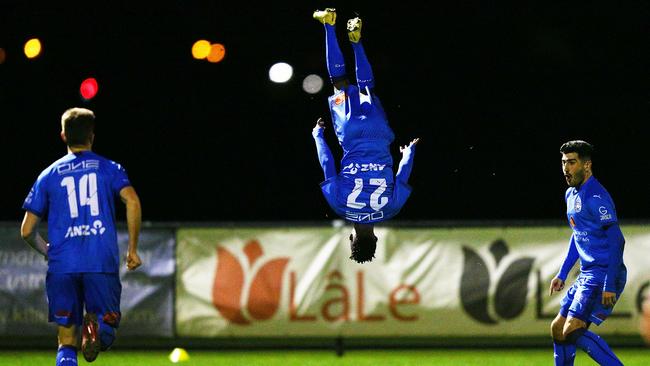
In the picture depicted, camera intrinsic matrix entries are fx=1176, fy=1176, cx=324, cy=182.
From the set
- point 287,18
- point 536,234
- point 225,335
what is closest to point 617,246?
point 536,234

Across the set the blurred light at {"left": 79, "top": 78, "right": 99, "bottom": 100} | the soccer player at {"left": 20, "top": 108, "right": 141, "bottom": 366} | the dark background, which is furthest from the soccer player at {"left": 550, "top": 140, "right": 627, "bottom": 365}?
the blurred light at {"left": 79, "top": 78, "right": 99, "bottom": 100}

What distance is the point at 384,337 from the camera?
14.1 metres

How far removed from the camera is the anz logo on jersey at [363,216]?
28.5 feet

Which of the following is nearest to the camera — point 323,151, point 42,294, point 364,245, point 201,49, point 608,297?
point 323,151

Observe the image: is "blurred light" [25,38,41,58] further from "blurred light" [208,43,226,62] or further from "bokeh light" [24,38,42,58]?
"blurred light" [208,43,226,62]

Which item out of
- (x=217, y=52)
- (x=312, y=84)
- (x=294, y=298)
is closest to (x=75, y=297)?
(x=294, y=298)

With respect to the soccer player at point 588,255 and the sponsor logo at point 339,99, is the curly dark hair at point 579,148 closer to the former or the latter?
the soccer player at point 588,255

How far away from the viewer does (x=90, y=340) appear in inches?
327

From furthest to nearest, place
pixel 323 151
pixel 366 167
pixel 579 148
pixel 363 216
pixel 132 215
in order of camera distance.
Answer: pixel 579 148, pixel 363 216, pixel 323 151, pixel 366 167, pixel 132 215

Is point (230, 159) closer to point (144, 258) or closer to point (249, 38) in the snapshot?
point (249, 38)

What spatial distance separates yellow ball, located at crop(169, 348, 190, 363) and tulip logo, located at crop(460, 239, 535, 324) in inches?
132

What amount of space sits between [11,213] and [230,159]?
3975 mm

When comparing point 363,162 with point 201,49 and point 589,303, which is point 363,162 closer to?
point 589,303

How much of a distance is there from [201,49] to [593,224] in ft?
35.3
